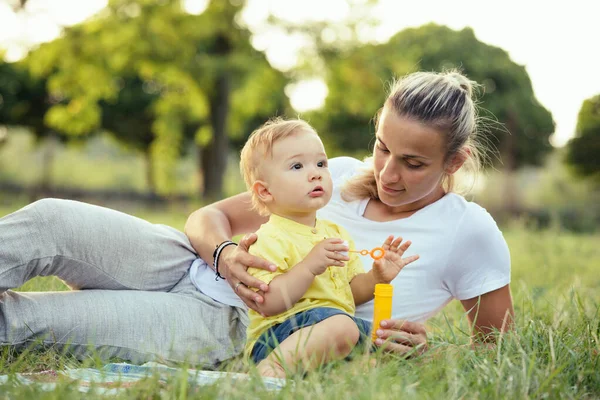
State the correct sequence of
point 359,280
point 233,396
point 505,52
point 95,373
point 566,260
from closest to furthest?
point 233,396
point 95,373
point 359,280
point 566,260
point 505,52

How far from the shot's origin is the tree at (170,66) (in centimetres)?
1217

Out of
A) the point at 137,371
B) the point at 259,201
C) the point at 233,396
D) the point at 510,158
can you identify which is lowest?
the point at 510,158

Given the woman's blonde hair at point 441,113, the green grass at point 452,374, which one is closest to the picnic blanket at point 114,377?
the green grass at point 452,374

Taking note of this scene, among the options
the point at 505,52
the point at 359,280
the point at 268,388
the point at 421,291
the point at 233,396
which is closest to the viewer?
the point at 233,396

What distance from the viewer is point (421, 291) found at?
8.16ft

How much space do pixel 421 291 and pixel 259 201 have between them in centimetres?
72

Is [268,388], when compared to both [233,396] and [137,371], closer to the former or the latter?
[233,396]

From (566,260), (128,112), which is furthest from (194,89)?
(566,260)

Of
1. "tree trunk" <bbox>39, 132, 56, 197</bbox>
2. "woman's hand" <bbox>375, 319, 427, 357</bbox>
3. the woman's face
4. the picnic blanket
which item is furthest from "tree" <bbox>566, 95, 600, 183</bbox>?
the picnic blanket

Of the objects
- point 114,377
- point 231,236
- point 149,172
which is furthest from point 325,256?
point 149,172

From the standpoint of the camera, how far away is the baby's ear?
2.26m

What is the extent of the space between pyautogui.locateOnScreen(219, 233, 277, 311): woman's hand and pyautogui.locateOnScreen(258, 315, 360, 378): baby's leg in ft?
0.60

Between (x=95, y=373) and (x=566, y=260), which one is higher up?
(x=95, y=373)

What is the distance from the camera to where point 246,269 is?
7.09ft
